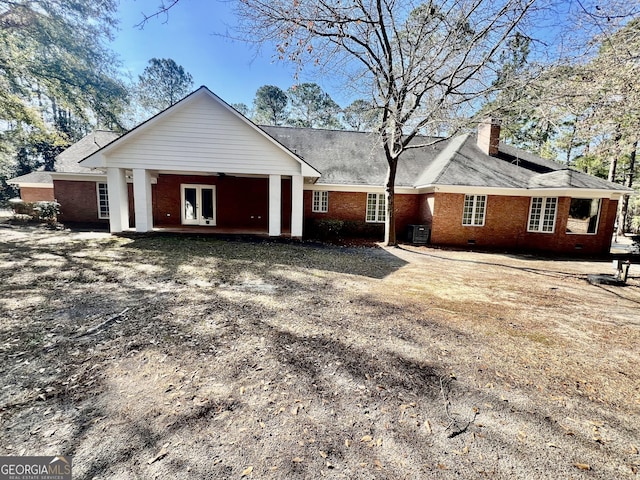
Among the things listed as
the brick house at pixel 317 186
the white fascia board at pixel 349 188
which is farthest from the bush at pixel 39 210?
the white fascia board at pixel 349 188

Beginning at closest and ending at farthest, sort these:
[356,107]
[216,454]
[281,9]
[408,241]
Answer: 1. [216,454]
2. [281,9]
3. [356,107]
4. [408,241]

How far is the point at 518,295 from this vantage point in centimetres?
670

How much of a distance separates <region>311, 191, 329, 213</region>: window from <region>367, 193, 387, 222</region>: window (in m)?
2.33

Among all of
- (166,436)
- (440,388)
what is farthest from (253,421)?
(440,388)

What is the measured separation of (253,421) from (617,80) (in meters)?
9.31

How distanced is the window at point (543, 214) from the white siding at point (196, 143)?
40.6 feet

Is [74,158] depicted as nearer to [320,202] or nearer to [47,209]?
[47,209]

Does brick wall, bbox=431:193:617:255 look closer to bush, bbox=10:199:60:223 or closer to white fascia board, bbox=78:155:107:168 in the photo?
white fascia board, bbox=78:155:107:168

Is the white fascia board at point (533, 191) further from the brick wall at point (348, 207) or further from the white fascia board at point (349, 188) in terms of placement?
the brick wall at point (348, 207)

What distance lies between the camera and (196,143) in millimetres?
11180

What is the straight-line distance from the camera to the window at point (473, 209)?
551 inches

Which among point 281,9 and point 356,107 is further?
point 356,107

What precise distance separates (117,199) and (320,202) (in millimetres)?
9199

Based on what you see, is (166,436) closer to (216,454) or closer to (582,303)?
(216,454)
